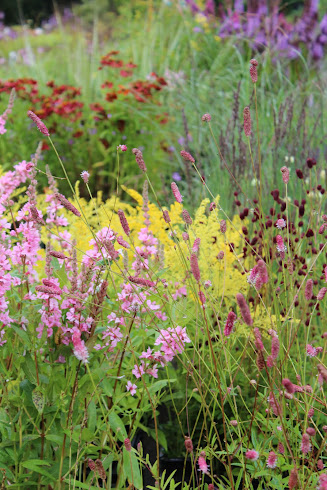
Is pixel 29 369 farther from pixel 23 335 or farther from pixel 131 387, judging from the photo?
pixel 131 387

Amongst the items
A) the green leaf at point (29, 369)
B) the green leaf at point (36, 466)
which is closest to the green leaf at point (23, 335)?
the green leaf at point (29, 369)

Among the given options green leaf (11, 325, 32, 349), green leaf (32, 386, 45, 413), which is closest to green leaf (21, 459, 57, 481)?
green leaf (32, 386, 45, 413)

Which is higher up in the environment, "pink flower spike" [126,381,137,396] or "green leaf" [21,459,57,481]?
Answer: "pink flower spike" [126,381,137,396]

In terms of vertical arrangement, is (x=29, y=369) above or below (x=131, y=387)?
above

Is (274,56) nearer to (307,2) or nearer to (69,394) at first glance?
(307,2)

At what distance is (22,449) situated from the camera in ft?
5.29

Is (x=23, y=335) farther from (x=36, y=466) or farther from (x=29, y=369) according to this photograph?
(x=36, y=466)

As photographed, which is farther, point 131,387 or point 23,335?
point 131,387

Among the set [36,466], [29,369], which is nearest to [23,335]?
[29,369]

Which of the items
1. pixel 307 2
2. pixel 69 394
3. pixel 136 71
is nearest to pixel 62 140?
pixel 136 71

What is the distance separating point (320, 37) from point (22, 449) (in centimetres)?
716

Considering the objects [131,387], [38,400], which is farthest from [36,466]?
[131,387]

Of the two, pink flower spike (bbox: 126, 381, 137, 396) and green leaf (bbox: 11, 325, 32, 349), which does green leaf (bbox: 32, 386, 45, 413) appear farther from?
pink flower spike (bbox: 126, 381, 137, 396)

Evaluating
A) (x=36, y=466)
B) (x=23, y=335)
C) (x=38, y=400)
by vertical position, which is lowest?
(x=36, y=466)
